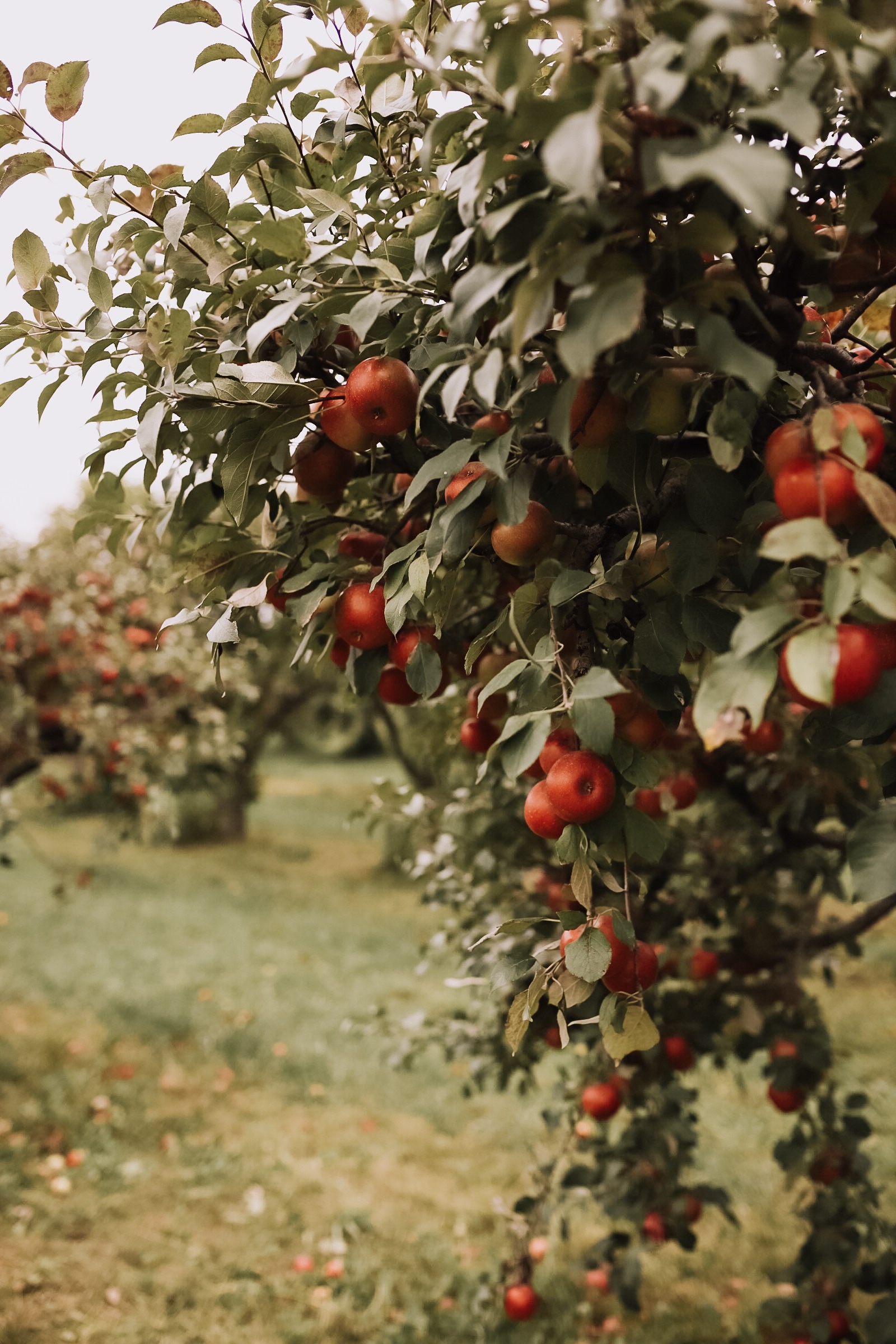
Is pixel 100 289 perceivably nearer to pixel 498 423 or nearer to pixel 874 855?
pixel 498 423

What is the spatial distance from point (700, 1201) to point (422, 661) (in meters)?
2.42

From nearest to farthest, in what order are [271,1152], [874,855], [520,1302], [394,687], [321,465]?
1. [874,855]
2. [321,465]
3. [394,687]
4. [520,1302]
5. [271,1152]

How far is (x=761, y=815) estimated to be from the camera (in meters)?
3.09

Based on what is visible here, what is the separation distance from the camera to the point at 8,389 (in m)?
1.36

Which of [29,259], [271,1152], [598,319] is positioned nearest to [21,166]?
[29,259]

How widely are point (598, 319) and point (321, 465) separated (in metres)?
0.74

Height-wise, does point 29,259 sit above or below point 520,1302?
above

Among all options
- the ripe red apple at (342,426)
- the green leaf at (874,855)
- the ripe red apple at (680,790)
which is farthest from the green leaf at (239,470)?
the ripe red apple at (680,790)

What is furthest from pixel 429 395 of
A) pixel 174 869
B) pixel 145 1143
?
pixel 174 869

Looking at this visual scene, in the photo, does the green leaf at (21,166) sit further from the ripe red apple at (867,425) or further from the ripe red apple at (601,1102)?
the ripe red apple at (601,1102)

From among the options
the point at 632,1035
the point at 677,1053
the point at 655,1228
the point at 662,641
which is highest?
the point at 662,641

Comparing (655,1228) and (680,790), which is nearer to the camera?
(680,790)

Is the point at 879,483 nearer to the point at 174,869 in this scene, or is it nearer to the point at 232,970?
the point at 232,970

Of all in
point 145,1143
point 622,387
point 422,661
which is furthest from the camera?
point 145,1143
